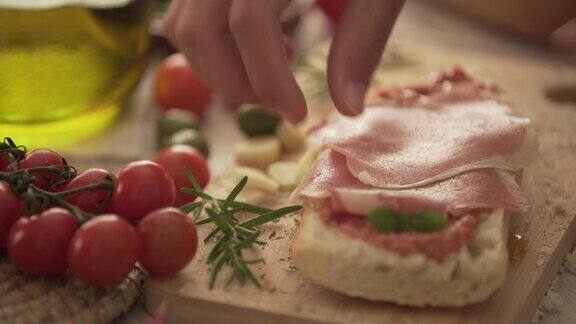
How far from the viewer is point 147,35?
9.63 feet

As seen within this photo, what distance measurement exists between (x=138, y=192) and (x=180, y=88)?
121 cm

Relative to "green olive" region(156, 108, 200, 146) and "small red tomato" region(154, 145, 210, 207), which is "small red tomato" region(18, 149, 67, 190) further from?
"green olive" region(156, 108, 200, 146)

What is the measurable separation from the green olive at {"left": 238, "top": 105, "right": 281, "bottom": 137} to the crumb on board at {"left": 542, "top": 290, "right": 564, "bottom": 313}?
1030 millimetres

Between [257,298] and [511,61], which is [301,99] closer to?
[257,298]

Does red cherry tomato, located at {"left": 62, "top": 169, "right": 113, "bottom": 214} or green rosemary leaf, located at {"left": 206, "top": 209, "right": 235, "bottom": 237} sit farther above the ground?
red cherry tomato, located at {"left": 62, "top": 169, "right": 113, "bottom": 214}

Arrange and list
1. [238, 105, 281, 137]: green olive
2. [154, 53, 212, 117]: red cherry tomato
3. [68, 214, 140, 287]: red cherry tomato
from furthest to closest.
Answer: [154, 53, 212, 117]: red cherry tomato, [238, 105, 281, 137]: green olive, [68, 214, 140, 287]: red cherry tomato

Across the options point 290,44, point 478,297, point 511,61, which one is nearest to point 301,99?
point 478,297

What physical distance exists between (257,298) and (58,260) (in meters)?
0.43

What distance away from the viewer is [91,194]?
1.98m

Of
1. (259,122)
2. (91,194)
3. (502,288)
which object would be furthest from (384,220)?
(259,122)

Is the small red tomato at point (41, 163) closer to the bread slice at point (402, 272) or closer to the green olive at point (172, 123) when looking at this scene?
the bread slice at point (402, 272)

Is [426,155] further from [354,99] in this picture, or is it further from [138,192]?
[138,192]

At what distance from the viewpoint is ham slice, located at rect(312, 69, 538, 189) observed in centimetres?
210

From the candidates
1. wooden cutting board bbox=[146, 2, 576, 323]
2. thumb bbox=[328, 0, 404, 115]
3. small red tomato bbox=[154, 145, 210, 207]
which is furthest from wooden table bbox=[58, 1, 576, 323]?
thumb bbox=[328, 0, 404, 115]
